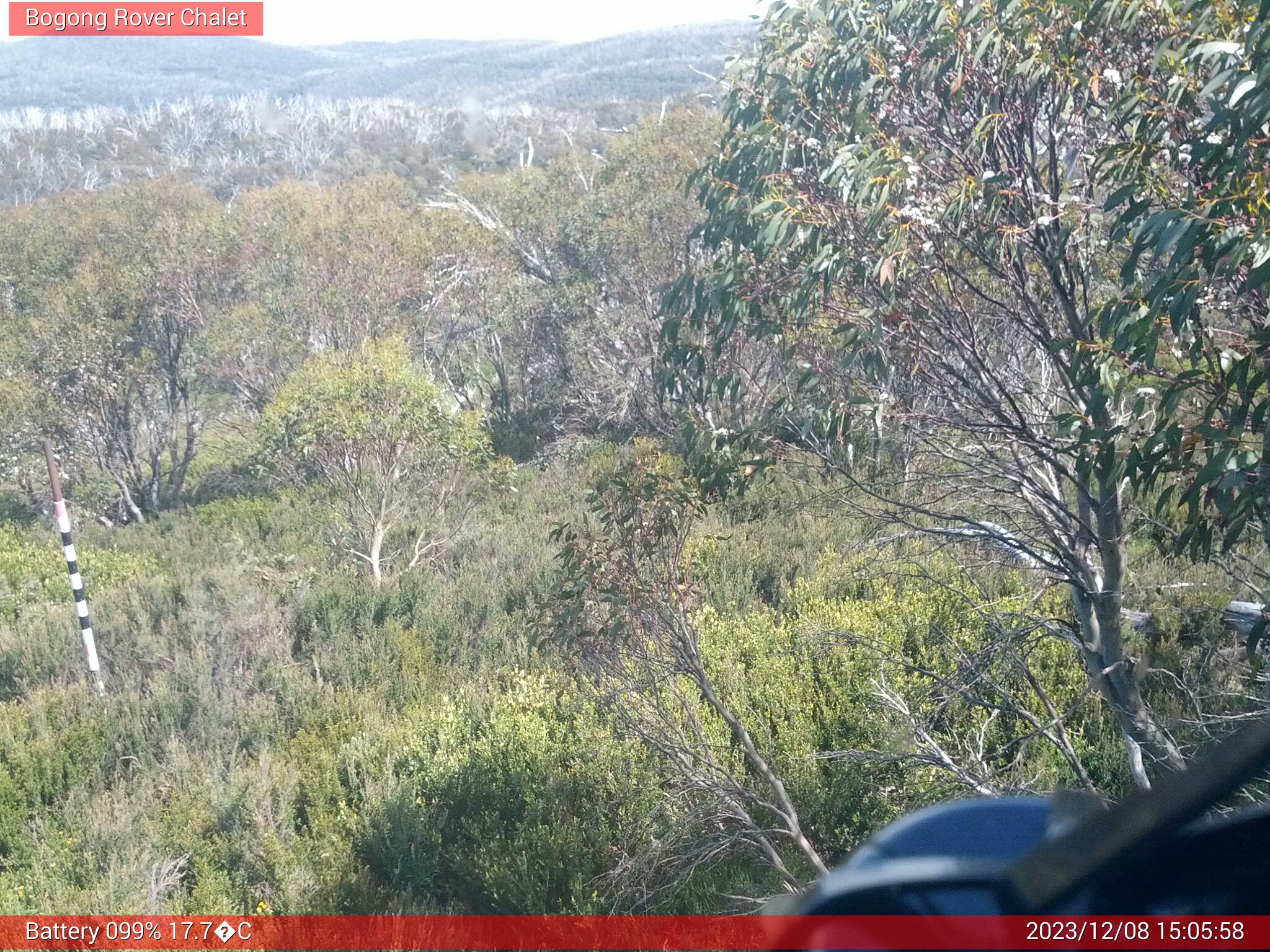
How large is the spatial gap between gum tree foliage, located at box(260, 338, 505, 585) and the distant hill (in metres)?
42.8

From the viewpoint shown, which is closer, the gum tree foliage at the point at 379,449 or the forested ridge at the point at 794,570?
the forested ridge at the point at 794,570

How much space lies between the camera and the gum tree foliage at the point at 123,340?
→ 1541 cm

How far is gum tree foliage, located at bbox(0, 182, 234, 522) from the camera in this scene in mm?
15406

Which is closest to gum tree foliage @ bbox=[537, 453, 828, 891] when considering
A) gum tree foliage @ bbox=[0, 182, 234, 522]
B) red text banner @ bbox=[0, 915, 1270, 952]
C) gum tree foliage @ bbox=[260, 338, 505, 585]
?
red text banner @ bbox=[0, 915, 1270, 952]

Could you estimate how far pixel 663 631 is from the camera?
15.8 feet

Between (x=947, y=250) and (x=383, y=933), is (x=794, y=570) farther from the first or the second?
(x=383, y=933)

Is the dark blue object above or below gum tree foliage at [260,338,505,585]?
above

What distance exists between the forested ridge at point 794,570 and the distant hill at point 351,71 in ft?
154

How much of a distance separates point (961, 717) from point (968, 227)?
115 inches

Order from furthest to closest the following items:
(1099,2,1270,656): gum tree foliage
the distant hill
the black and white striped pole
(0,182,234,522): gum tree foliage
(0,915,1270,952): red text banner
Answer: the distant hill → (0,182,234,522): gum tree foliage → the black and white striped pole → (0,915,1270,952): red text banner → (1099,2,1270,656): gum tree foliage

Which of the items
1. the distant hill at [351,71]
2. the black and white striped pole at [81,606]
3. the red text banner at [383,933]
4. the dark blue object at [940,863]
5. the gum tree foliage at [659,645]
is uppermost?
the distant hill at [351,71]

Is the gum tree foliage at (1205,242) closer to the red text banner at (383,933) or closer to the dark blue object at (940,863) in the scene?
the dark blue object at (940,863)

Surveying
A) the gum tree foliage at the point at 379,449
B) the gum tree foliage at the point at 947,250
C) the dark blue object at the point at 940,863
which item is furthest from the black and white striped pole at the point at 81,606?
the dark blue object at the point at 940,863

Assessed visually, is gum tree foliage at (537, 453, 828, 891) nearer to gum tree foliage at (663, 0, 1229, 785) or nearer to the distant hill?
gum tree foliage at (663, 0, 1229, 785)
